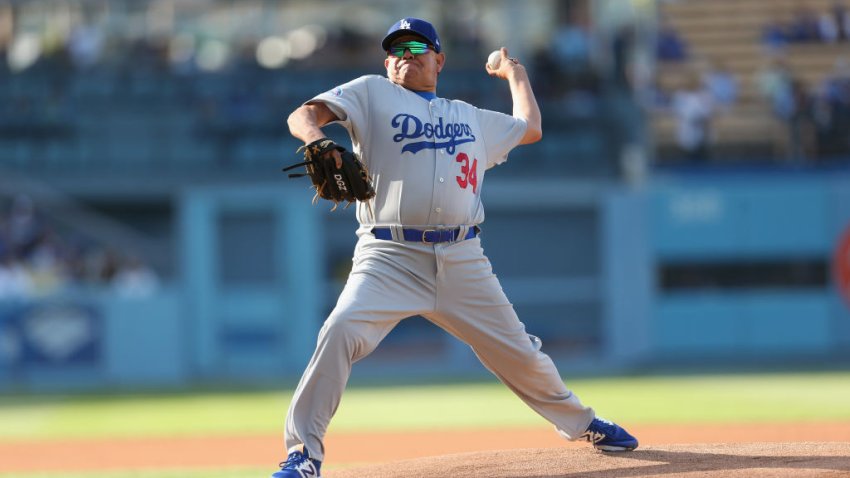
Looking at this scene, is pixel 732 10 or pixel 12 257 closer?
pixel 12 257

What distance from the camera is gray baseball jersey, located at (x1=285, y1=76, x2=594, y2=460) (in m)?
4.79

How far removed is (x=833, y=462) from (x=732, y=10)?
12.9 m

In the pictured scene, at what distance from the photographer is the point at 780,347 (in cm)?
1570

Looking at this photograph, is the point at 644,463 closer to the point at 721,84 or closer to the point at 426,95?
the point at 426,95

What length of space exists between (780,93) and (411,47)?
12.4 m

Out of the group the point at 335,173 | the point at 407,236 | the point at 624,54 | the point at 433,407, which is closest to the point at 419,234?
the point at 407,236

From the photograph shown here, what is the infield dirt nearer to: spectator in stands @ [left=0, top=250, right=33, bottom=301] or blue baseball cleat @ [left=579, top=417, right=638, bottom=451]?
blue baseball cleat @ [left=579, top=417, right=638, bottom=451]

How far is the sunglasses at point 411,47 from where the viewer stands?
4.98 metres

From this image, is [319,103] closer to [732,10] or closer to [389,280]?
[389,280]

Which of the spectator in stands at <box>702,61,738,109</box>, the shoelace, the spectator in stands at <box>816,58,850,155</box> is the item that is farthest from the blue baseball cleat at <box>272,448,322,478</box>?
the spectator in stands at <box>702,61,738,109</box>

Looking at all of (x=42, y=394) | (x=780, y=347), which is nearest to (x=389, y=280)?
(x=42, y=394)

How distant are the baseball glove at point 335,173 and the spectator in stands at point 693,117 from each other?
12006mm

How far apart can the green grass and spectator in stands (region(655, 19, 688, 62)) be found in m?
4.96

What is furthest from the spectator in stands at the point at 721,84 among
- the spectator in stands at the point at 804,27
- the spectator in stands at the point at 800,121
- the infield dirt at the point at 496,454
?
the infield dirt at the point at 496,454
